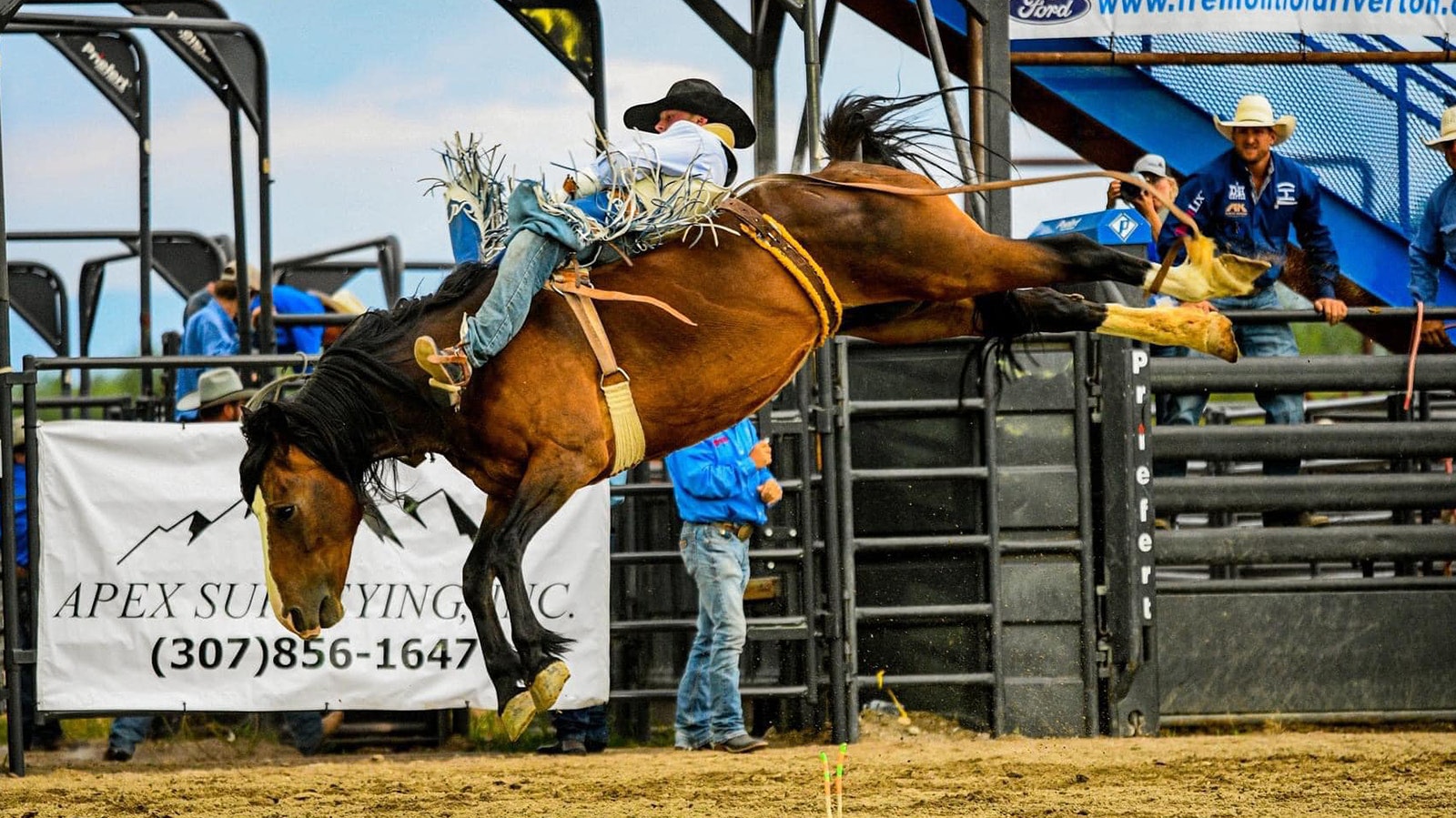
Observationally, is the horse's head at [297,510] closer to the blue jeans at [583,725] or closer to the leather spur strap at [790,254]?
the leather spur strap at [790,254]

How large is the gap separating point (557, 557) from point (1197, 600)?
123 inches

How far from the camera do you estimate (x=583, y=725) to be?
805 centimetres

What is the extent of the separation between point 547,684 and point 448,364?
1.03 metres

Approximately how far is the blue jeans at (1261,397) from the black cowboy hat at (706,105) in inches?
129

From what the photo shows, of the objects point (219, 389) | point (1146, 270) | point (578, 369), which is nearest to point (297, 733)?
point (219, 389)

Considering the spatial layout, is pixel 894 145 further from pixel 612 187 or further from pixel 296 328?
pixel 296 328

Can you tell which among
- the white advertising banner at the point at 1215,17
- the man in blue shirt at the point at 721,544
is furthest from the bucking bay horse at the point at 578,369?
the white advertising banner at the point at 1215,17

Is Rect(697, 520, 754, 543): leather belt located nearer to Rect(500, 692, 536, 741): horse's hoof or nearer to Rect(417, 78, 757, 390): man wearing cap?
Rect(417, 78, 757, 390): man wearing cap

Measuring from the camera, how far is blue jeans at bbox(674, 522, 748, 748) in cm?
763

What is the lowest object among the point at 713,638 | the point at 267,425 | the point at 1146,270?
the point at 713,638

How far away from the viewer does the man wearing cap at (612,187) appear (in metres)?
5.22

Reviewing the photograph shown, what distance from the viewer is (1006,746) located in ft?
25.4

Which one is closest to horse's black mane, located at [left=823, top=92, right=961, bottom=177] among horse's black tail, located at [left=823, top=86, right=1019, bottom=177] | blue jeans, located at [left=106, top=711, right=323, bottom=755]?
horse's black tail, located at [left=823, top=86, right=1019, bottom=177]

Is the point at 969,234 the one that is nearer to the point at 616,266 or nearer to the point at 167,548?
the point at 616,266
